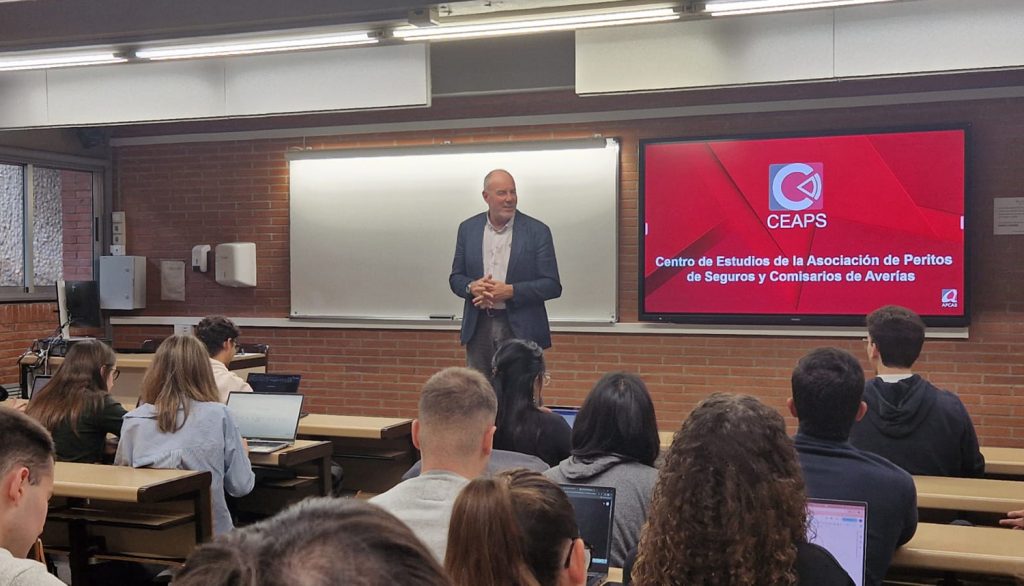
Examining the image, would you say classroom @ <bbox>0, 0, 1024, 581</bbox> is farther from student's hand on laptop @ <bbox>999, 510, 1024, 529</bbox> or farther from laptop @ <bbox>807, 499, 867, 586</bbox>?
laptop @ <bbox>807, 499, 867, 586</bbox>

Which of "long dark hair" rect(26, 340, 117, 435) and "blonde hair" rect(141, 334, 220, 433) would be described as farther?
"long dark hair" rect(26, 340, 117, 435)

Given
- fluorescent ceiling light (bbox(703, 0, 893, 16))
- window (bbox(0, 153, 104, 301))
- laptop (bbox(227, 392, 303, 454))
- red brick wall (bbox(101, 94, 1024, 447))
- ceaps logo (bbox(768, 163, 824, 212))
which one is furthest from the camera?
window (bbox(0, 153, 104, 301))

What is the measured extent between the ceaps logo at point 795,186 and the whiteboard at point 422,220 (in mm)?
1168

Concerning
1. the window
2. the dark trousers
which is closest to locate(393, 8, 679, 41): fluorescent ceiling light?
the dark trousers

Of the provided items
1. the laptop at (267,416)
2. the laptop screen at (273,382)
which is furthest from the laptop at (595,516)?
the laptop screen at (273,382)

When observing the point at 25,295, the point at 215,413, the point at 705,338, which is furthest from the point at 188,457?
the point at 25,295

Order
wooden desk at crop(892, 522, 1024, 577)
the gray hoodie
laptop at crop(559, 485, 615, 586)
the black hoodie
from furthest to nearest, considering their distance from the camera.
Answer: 1. the black hoodie
2. the gray hoodie
3. wooden desk at crop(892, 522, 1024, 577)
4. laptop at crop(559, 485, 615, 586)

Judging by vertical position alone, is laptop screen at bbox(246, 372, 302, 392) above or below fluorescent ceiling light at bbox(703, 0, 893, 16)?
below

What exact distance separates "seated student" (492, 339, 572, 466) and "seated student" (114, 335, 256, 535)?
1.26m

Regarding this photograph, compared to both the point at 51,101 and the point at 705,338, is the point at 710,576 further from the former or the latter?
the point at 51,101

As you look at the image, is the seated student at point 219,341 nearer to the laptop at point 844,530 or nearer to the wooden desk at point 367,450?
the wooden desk at point 367,450

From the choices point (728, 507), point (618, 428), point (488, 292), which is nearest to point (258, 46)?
point (488, 292)

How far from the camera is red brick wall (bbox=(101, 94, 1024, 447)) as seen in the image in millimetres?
6395

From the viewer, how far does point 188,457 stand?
13.6 feet
